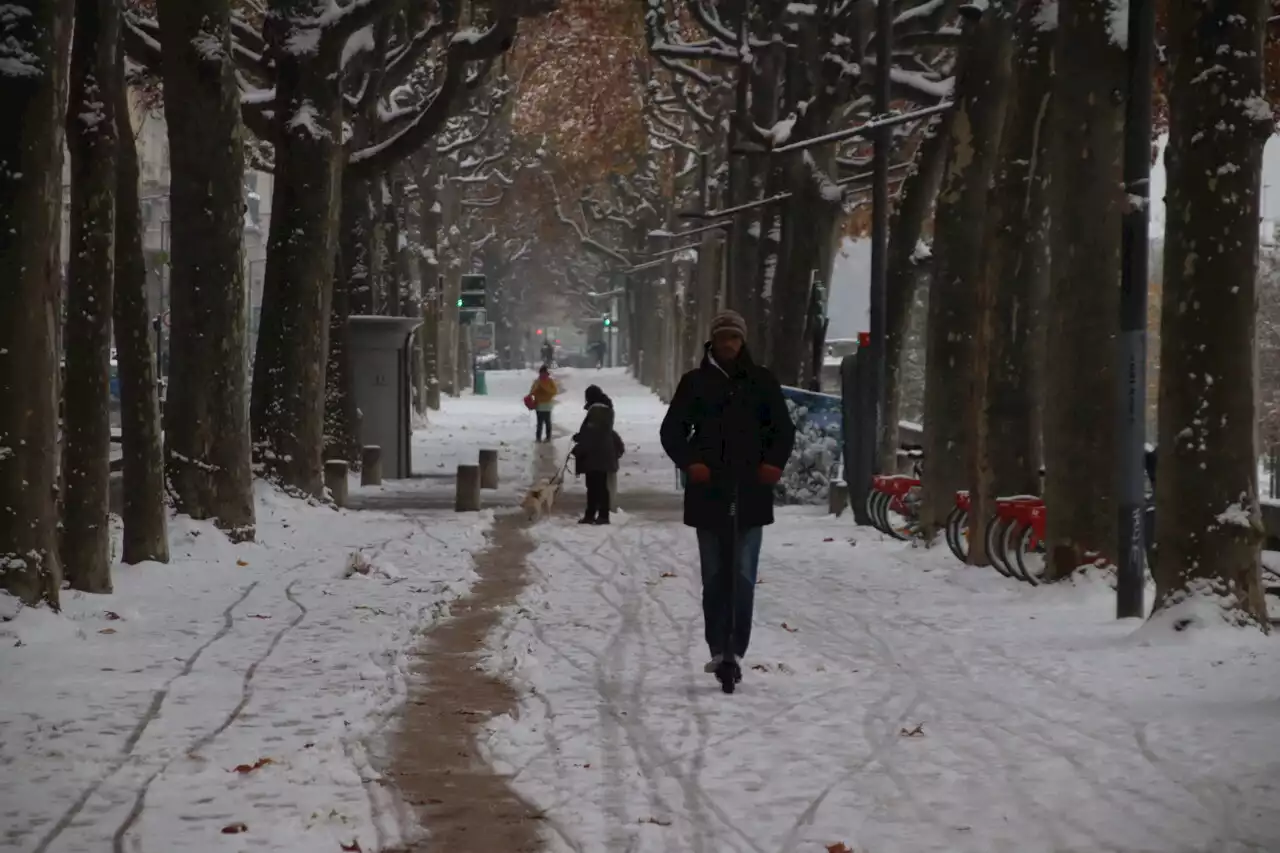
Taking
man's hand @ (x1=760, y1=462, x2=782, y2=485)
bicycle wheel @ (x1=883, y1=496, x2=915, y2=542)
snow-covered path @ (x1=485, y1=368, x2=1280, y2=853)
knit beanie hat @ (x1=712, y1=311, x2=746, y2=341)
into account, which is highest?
knit beanie hat @ (x1=712, y1=311, x2=746, y2=341)

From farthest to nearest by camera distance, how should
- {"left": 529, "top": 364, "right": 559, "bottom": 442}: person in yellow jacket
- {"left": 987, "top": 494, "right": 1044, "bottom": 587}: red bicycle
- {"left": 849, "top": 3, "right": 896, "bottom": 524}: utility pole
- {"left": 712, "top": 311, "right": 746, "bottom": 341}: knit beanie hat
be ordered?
1. {"left": 529, "top": 364, "right": 559, "bottom": 442}: person in yellow jacket
2. {"left": 849, "top": 3, "right": 896, "bottom": 524}: utility pole
3. {"left": 987, "top": 494, "right": 1044, "bottom": 587}: red bicycle
4. {"left": 712, "top": 311, "right": 746, "bottom": 341}: knit beanie hat

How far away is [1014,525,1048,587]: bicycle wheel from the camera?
50.0 ft

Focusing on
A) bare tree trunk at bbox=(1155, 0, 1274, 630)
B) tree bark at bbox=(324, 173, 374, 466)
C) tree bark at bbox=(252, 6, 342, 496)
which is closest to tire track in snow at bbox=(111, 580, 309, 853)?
bare tree trunk at bbox=(1155, 0, 1274, 630)

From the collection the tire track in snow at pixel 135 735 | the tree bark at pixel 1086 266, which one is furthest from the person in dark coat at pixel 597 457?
the tire track in snow at pixel 135 735

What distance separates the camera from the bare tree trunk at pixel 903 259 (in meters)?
22.7

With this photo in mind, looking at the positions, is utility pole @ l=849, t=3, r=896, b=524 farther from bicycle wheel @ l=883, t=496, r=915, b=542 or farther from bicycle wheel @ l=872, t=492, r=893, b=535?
bicycle wheel @ l=872, t=492, r=893, b=535

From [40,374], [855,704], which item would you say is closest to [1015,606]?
[855,704]

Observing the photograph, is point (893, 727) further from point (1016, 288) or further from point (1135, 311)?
point (1016, 288)

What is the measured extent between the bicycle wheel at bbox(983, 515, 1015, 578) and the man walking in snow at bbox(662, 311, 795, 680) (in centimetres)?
606

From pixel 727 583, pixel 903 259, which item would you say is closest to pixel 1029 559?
pixel 727 583

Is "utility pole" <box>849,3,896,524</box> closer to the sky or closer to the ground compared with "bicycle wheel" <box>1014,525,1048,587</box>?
closer to the sky

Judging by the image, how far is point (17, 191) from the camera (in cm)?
1152

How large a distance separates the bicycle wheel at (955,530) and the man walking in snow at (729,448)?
760 centimetres

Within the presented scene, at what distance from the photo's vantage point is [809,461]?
25.6 metres
